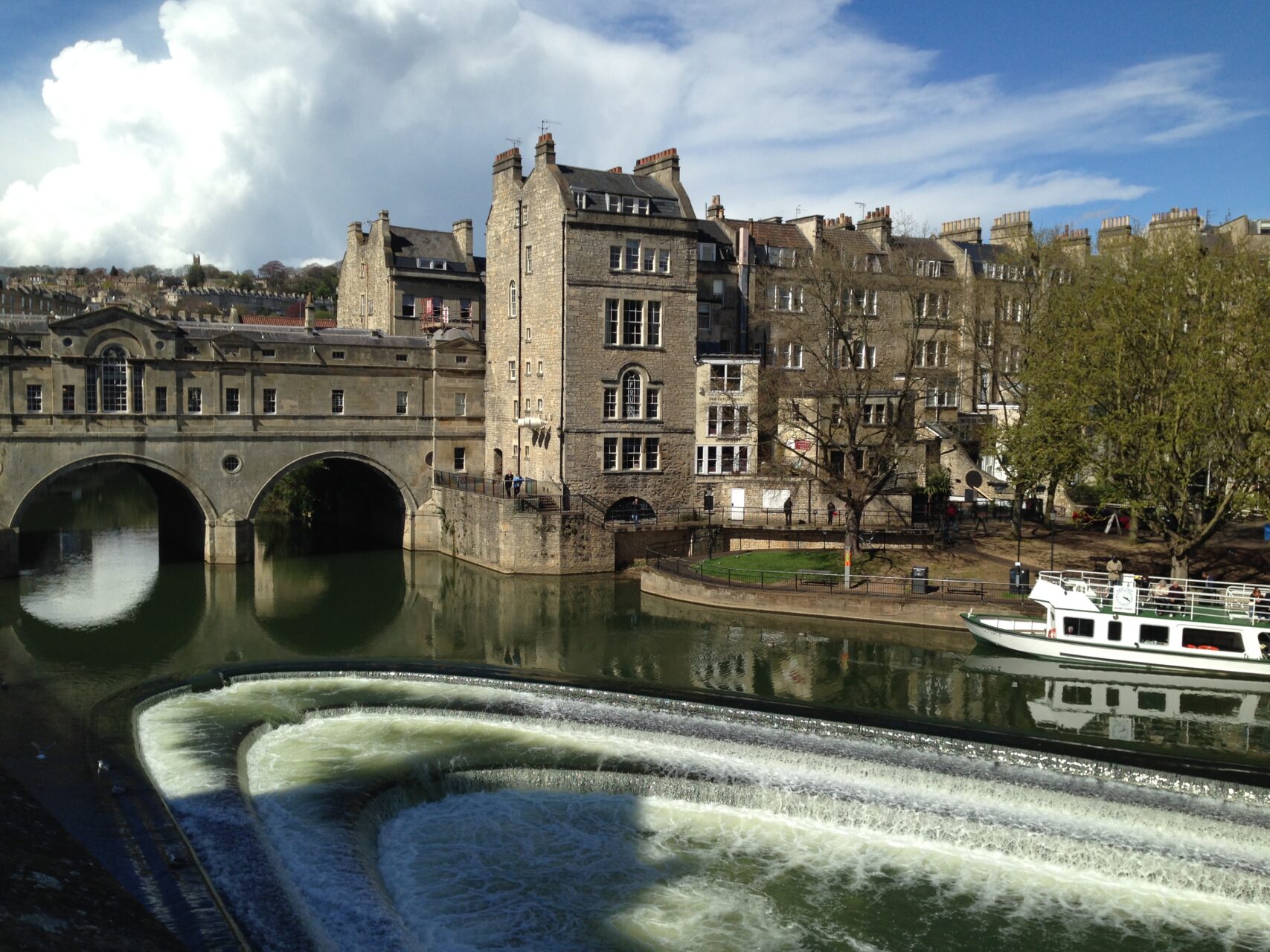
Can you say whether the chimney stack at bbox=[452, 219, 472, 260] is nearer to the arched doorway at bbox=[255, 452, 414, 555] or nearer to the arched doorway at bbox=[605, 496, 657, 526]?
the arched doorway at bbox=[255, 452, 414, 555]

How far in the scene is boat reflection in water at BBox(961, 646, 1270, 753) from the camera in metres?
25.6

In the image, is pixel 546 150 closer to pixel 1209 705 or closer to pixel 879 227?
pixel 879 227

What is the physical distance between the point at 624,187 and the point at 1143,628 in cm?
2735

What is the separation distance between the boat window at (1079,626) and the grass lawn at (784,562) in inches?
371

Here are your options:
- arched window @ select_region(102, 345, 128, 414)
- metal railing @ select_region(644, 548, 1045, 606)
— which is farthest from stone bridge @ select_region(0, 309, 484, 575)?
metal railing @ select_region(644, 548, 1045, 606)

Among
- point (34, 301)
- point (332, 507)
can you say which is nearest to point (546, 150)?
point (332, 507)

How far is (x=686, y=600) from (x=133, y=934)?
27.7 metres

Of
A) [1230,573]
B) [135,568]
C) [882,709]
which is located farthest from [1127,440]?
[135,568]

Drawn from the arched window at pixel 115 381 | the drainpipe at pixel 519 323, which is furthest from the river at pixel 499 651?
the arched window at pixel 115 381

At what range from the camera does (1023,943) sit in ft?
54.0

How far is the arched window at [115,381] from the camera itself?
1687 inches

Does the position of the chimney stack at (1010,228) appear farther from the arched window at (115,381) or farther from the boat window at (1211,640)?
the arched window at (115,381)

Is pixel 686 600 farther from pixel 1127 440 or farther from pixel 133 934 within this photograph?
pixel 133 934

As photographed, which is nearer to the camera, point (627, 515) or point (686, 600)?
point (686, 600)
